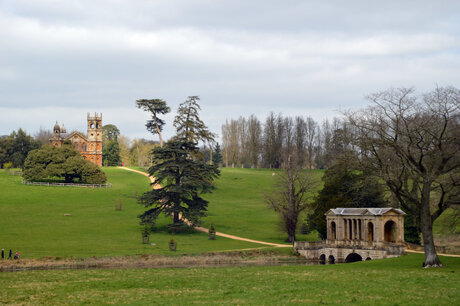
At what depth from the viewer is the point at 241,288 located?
25.3 metres

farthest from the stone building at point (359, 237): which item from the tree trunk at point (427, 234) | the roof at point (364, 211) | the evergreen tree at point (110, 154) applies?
the evergreen tree at point (110, 154)

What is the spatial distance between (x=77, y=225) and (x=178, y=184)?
1312cm

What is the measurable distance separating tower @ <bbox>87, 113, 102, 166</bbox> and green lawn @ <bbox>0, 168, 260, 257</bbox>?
121 ft

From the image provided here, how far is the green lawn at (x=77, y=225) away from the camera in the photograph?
5362 cm

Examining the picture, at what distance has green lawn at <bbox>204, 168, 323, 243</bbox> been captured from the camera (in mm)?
70125

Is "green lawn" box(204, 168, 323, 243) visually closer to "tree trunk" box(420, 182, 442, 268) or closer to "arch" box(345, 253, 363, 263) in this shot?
Answer: "arch" box(345, 253, 363, 263)

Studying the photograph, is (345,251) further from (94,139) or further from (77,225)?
(94,139)

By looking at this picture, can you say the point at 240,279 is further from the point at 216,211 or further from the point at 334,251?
the point at 216,211

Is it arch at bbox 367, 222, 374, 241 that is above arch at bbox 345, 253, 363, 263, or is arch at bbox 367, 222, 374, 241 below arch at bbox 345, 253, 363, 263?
above

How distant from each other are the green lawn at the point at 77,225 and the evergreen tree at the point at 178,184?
8.69 ft

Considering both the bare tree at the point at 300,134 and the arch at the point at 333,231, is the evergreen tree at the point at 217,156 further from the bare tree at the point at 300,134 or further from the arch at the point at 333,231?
the arch at the point at 333,231

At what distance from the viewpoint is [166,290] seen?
2569 cm

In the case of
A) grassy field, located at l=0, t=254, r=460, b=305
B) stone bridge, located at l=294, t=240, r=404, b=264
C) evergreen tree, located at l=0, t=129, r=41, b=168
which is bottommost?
stone bridge, located at l=294, t=240, r=404, b=264

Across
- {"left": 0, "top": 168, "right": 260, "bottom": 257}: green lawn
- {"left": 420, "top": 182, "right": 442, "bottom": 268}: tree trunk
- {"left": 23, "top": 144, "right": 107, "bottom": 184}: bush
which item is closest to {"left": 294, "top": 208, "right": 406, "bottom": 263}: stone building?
{"left": 0, "top": 168, "right": 260, "bottom": 257}: green lawn
